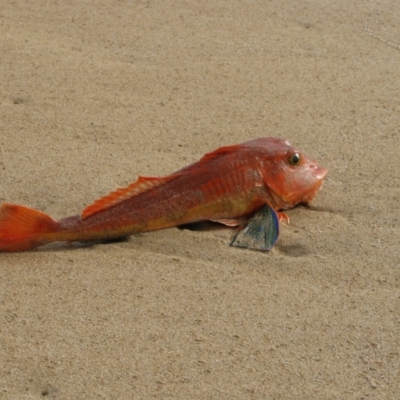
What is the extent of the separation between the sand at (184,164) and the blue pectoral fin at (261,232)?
0.18ft

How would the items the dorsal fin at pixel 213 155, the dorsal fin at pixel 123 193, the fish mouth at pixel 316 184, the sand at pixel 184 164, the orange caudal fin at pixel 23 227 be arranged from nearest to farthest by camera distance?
1. the sand at pixel 184 164
2. the orange caudal fin at pixel 23 227
3. the dorsal fin at pixel 123 193
4. the dorsal fin at pixel 213 155
5. the fish mouth at pixel 316 184

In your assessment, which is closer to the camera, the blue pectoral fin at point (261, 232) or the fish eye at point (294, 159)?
the blue pectoral fin at point (261, 232)

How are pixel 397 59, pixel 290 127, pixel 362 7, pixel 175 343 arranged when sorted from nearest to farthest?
1. pixel 175 343
2. pixel 290 127
3. pixel 397 59
4. pixel 362 7

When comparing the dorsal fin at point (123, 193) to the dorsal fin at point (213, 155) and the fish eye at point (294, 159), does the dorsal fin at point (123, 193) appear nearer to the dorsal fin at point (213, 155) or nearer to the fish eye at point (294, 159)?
the dorsal fin at point (213, 155)

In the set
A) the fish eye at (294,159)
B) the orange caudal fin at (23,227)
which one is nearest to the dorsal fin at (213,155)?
the fish eye at (294,159)

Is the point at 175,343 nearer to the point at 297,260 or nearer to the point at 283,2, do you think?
the point at 297,260

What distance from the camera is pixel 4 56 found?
6805mm

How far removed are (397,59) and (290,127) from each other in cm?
131

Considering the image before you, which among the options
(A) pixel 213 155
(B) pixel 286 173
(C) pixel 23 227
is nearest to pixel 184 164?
(A) pixel 213 155

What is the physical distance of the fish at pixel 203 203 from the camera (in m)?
4.55

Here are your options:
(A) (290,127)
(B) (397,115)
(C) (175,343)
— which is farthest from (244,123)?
(C) (175,343)

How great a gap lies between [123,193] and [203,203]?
370 mm

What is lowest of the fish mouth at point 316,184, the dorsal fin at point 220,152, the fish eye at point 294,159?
the fish mouth at point 316,184

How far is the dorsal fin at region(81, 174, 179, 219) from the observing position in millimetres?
4621
